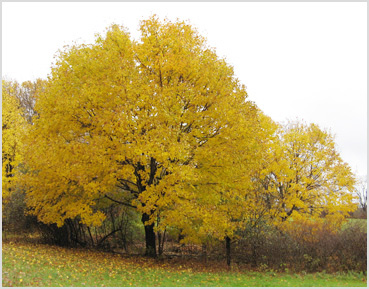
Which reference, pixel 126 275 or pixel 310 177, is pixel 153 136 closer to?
pixel 126 275

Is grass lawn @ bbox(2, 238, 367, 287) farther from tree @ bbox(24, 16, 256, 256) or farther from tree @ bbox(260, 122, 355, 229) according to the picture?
tree @ bbox(260, 122, 355, 229)

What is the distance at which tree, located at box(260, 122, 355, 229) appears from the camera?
2100cm

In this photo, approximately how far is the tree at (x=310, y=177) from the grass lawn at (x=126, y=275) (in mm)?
6628

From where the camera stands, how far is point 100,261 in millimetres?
13922

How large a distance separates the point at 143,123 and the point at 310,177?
1583 cm

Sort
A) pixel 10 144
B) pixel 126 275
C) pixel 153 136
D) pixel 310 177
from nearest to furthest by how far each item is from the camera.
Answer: pixel 126 275
pixel 153 136
pixel 10 144
pixel 310 177

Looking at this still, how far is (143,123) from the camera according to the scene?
12453 mm

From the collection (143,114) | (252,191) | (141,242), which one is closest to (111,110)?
(143,114)

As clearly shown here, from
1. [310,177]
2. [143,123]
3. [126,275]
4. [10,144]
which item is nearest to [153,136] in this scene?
[143,123]

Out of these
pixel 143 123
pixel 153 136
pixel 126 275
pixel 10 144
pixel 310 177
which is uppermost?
pixel 10 144

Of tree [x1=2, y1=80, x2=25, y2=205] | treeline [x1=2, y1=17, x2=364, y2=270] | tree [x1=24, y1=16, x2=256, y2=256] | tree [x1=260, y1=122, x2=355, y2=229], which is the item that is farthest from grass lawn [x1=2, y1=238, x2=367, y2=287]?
tree [x1=260, y1=122, x2=355, y2=229]

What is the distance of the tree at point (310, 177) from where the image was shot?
21.0m

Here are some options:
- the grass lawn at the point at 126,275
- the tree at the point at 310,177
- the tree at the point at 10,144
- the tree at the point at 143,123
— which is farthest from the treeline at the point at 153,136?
the tree at the point at 310,177

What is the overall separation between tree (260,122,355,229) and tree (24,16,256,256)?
7886mm
